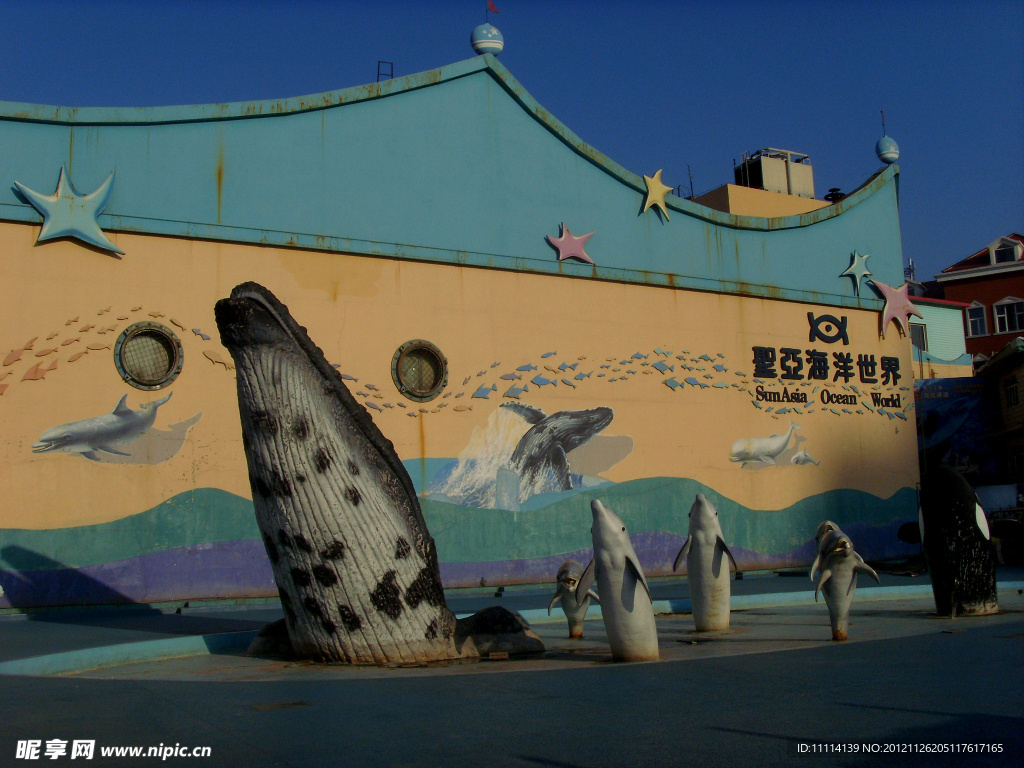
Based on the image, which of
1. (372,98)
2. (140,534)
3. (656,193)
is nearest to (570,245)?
(656,193)

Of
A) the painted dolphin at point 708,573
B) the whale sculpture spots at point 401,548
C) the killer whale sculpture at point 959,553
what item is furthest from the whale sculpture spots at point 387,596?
the killer whale sculpture at point 959,553

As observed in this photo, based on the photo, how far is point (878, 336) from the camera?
71.9 ft

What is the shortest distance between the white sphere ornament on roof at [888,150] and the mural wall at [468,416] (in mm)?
4336

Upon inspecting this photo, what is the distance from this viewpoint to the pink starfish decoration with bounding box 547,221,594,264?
1777cm

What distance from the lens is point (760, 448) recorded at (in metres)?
19.5

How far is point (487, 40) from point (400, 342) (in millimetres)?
6341

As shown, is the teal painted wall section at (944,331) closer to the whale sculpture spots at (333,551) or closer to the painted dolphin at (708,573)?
the painted dolphin at (708,573)

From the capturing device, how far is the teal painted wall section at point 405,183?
14.3 m

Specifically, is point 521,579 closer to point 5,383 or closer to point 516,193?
point 516,193

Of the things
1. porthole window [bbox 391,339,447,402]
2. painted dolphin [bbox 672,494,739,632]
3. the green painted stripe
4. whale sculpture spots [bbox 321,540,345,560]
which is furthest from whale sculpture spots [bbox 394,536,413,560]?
porthole window [bbox 391,339,447,402]

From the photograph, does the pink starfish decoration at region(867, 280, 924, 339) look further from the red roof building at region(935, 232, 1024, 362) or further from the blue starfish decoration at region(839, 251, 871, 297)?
the red roof building at region(935, 232, 1024, 362)

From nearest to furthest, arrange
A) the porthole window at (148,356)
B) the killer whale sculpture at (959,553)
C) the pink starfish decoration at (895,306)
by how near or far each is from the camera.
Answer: the killer whale sculpture at (959,553), the porthole window at (148,356), the pink starfish decoration at (895,306)

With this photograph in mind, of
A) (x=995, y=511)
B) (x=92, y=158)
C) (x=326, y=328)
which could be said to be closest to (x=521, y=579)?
(x=326, y=328)

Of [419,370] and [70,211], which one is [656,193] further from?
[70,211]
